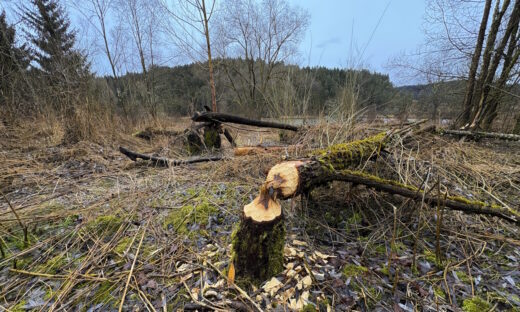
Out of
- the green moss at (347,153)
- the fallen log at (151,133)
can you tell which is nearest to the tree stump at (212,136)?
the fallen log at (151,133)

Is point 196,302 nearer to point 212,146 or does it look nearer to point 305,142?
point 305,142

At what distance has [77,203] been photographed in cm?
206

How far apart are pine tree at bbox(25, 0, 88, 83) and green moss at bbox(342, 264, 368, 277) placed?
6729 millimetres

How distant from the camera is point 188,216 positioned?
176 centimetres

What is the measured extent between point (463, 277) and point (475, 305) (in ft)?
0.69

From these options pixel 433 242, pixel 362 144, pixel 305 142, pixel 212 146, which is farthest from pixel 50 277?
pixel 212 146

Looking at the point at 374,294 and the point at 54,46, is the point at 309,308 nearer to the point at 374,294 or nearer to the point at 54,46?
the point at 374,294

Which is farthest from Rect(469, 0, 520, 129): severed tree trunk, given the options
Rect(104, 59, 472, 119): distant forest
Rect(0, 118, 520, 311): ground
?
Rect(0, 118, 520, 311): ground

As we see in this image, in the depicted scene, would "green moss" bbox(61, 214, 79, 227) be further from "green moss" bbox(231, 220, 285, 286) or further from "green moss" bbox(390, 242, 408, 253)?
"green moss" bbox(390, 242, 408, 253)

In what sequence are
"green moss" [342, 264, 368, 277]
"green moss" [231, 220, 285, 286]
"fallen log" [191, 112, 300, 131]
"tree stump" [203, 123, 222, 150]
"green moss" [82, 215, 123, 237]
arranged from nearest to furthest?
"green moss" [231, 220, 285, 286]
"green moss" [342, 264, 368, 277]
"green moss" [82, 215, 123, 237]
"fallen log" [191, 112, 300, 131]
"tree stump" [203, 123, 222, 150]

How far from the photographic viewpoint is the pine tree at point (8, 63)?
16.6 feet

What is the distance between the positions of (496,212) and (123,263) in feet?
8.21

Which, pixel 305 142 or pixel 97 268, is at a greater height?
pixel 305 142

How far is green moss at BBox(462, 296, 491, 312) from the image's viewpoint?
3.33 ft
